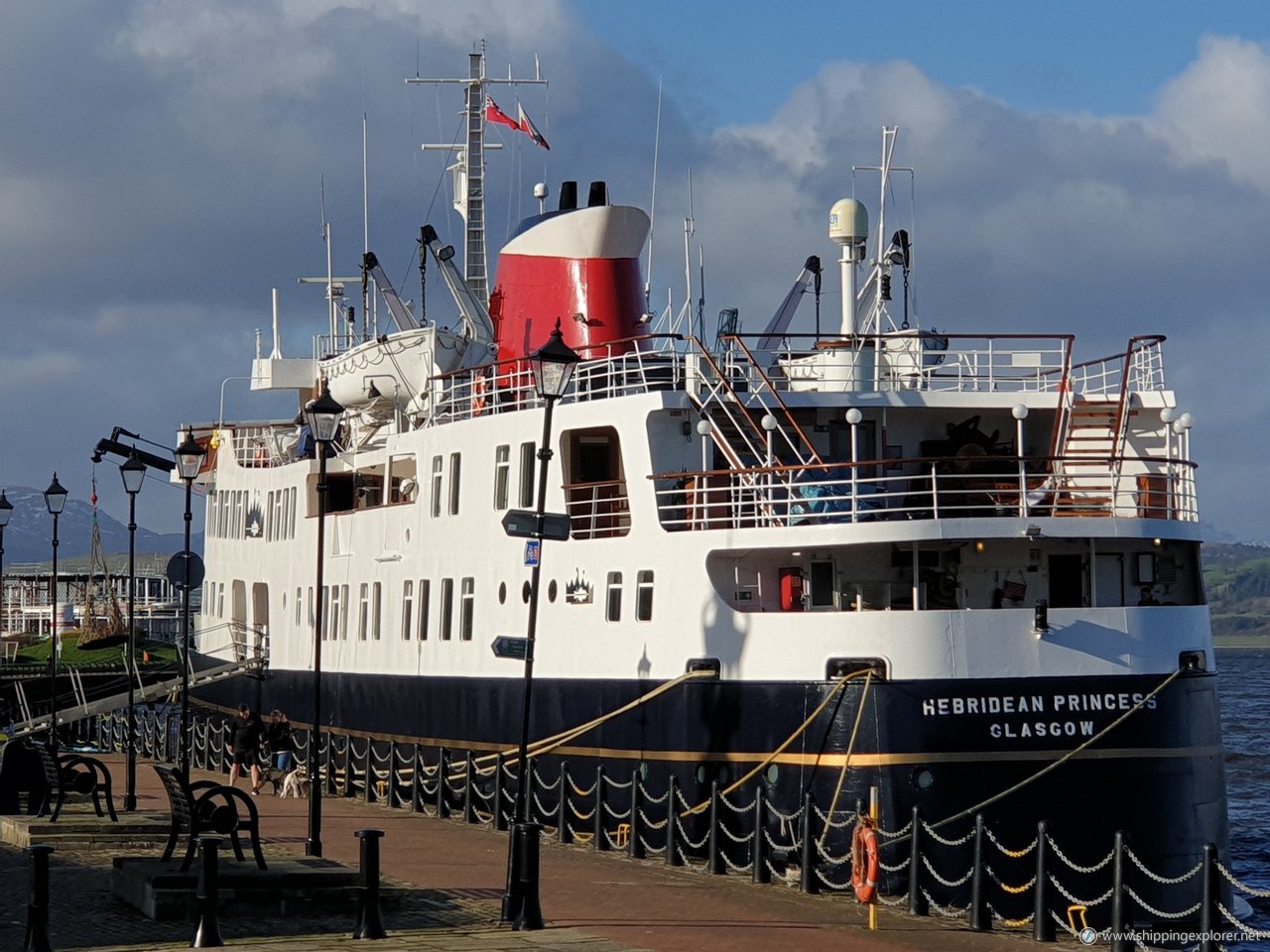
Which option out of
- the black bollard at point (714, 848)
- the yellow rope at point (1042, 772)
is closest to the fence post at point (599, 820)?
the black bollard at point (714, 848)

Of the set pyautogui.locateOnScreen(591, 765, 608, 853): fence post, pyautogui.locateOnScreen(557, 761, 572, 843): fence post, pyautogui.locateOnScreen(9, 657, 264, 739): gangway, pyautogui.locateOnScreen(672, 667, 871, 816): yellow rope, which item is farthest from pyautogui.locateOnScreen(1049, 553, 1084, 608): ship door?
pyautogui.locateOnScreen(9, 657, 264, 739): gangway

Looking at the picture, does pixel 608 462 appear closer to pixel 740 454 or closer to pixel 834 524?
pixel 740 454

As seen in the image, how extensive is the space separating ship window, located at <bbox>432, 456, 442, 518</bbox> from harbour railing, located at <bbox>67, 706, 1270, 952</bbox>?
4.49m

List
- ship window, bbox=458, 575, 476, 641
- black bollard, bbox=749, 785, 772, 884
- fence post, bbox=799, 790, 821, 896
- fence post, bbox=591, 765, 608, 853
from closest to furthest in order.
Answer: fence post, bbox=799, 790, 821, 896 → black bollard, bbox=749, 785, 772, 884 → fence post, bbox=591, 765, 608, 853 → ship window, bbox=458, 575, 476, 641

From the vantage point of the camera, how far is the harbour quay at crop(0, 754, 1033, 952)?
1537cm

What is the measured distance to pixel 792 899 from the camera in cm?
1892

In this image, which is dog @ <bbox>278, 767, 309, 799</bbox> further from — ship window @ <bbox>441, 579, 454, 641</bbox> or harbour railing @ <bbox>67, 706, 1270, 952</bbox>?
ship window @ <bbox>441, 579, 454, 641</bbox>

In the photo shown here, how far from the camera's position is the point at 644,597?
24594 millimetres

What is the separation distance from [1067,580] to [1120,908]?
333 inches

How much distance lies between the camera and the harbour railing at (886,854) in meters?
16.9

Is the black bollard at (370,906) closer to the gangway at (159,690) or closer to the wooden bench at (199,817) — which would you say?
the wooden bench at (199,817)

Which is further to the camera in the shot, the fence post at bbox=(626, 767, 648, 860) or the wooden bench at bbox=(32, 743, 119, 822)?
the fence post at bbox=(626, 767, 648, 860)

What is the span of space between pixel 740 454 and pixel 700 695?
4.27 m

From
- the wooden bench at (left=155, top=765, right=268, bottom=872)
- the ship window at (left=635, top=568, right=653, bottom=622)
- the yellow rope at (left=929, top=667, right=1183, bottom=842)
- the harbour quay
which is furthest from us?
the ship window at (left=635, top=568, right=653, bottom=622)
